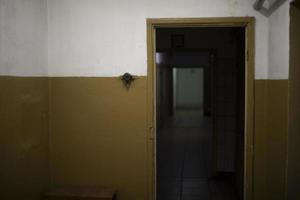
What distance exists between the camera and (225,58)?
5129 mm

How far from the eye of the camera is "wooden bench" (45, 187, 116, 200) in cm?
284

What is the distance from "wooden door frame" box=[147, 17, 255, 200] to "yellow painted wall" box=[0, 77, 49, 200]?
0.95 m

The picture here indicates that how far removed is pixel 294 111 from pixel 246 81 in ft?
2.32

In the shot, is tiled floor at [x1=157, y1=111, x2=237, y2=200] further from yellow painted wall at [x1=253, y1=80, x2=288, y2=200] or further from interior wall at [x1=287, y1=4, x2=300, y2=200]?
interior wall at [x1=287, y1=4, x2=300, y2=200]

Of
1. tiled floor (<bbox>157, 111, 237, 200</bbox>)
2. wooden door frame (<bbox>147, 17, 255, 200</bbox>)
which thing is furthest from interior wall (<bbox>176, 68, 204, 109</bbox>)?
wooden door frame (<bbox>147, 17, 255, 200</bbox>)

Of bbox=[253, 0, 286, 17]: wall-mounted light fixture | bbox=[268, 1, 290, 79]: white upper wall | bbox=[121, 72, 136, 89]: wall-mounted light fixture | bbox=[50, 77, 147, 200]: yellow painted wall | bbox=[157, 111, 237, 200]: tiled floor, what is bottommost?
bbox=[157, 111, 237, 200]: tiled floor

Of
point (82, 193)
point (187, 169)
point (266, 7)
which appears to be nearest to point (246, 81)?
point (266, 7)

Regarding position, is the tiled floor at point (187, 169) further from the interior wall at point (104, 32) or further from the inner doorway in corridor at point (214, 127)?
the interior wall at point (104, 32)

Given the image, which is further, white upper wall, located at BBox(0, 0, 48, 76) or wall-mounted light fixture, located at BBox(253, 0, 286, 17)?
wall-mounted light fixture, located at BBox(253, 0, 286, 17)

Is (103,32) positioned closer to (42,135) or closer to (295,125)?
(42,135)

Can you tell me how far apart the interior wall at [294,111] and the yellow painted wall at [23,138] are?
77.8 inches

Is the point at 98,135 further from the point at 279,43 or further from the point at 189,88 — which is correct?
the point at 189,88

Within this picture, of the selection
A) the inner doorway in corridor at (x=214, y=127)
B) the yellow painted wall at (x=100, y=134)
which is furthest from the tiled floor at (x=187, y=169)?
the yellow painted wall at (x=100, y=134)

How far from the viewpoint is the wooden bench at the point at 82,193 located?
2.84 m
